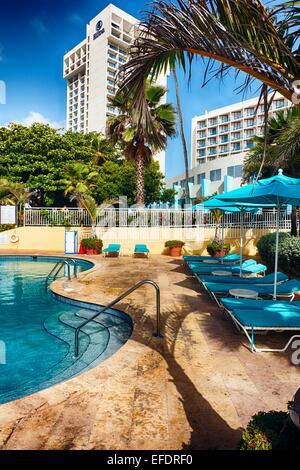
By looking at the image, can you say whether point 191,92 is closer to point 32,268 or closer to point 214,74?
point 214,74

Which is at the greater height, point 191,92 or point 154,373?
point 191,92

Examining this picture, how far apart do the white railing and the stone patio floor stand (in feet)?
43.0

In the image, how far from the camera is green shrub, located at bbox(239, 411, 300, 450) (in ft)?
5.98

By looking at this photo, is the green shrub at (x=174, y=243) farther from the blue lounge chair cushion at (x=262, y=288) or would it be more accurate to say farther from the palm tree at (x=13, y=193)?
the palm tree at (x=13, y=193)

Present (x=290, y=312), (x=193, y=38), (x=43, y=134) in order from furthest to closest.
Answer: (x=43, y=134)
(x=290, y=312)
(x=193, y=38)

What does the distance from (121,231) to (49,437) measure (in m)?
16.4

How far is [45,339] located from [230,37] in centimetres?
597

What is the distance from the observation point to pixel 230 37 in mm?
2590

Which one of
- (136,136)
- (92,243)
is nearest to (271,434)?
(92,243)

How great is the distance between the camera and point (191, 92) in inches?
119

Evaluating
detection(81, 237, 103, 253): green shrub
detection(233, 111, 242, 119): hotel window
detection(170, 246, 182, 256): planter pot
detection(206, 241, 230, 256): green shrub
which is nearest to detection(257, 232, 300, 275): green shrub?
detection(206, 241, 230, 256): green shrub

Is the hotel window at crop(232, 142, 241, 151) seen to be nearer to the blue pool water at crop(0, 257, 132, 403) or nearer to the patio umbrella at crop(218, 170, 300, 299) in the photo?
the patio umbrella at crop(218, 170, 300, 299)

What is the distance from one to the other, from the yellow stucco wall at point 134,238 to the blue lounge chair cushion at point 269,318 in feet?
41.1
